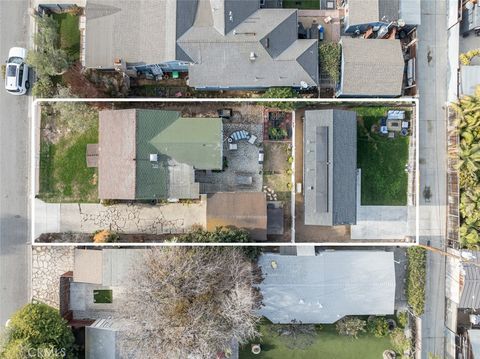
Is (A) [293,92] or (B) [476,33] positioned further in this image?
(B) [476,33]

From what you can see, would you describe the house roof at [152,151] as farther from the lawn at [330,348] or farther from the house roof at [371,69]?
the lawn at [330,348]

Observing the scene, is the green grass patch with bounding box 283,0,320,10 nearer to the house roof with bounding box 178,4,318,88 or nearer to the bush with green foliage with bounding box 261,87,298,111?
the house roof with bounding box 178,4,318,88

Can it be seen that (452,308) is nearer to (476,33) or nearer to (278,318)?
(278,318)

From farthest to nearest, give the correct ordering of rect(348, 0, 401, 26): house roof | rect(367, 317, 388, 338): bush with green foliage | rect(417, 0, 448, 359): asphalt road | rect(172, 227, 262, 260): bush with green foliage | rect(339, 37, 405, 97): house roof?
rect(417, 0, 448, 359): asphalt road → rect(367, 317, 388, 338): bush with green foliage → rect(348, 0, 401, 26): house roof → rect(339, 37, 405, 97): house roof → rect(172, 227, 262, 260): bush with green foliage

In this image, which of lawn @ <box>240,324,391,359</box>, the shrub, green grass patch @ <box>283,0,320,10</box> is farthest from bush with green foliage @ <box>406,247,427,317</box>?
green grass patch @ <box>283,0,320,10</box>

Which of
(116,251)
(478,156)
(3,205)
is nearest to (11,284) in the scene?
(3,205)

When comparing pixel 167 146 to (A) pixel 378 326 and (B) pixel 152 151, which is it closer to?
(B) pixel 152 151

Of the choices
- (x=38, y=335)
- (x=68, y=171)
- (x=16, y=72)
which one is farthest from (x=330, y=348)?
(x=16, y=72)
